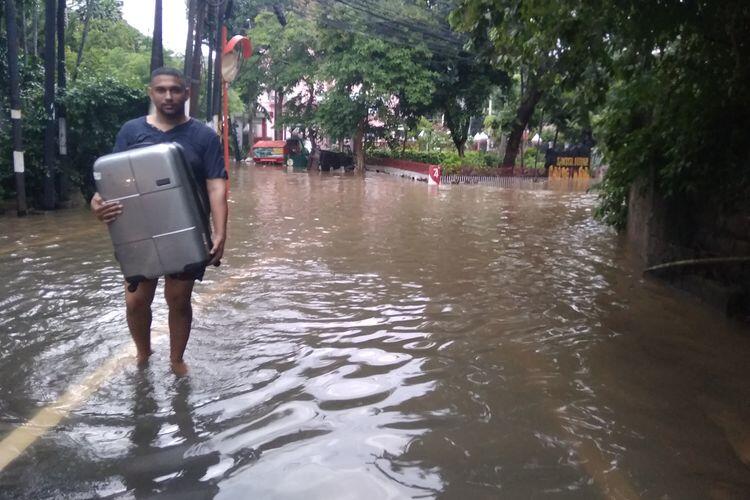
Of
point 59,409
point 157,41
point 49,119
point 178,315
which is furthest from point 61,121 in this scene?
point 59,409

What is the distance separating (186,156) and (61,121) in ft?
32.7

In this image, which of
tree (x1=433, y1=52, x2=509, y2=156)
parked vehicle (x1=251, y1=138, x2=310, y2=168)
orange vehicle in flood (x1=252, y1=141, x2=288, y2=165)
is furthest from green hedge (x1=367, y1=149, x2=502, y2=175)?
orange vehicle in flood (x1=252, y1=141, x2=288, y2=165)

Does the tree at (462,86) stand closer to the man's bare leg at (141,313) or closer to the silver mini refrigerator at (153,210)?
the man's bare leg at (141,313)

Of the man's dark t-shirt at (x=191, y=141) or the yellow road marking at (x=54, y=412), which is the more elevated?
the man's dark t-shirt at (x=191, y=141)

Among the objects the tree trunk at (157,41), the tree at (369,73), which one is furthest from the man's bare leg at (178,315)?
the tree at (369,73)

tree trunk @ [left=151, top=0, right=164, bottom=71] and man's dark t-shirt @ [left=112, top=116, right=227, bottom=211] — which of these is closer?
man's dark t-shirt @ [left=112, top=116, right=227, bottom=211]

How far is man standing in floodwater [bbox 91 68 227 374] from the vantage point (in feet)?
11.9

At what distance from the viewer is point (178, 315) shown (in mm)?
3822

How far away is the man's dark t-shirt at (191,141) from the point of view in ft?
11.9

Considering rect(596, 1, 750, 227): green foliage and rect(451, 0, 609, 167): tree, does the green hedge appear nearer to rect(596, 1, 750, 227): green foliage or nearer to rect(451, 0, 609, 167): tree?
rect(596, 1, 750, 227): green foliage

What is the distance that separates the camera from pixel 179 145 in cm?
348

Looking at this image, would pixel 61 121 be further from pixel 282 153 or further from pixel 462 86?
pixel 282 153

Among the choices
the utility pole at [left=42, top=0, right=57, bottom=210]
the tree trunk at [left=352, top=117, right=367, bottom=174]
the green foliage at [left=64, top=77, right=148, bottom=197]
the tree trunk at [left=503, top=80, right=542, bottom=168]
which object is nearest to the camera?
the utility pole at [left=42, top=0, right=57, bottom=210]

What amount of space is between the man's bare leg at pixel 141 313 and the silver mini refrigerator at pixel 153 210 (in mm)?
260
